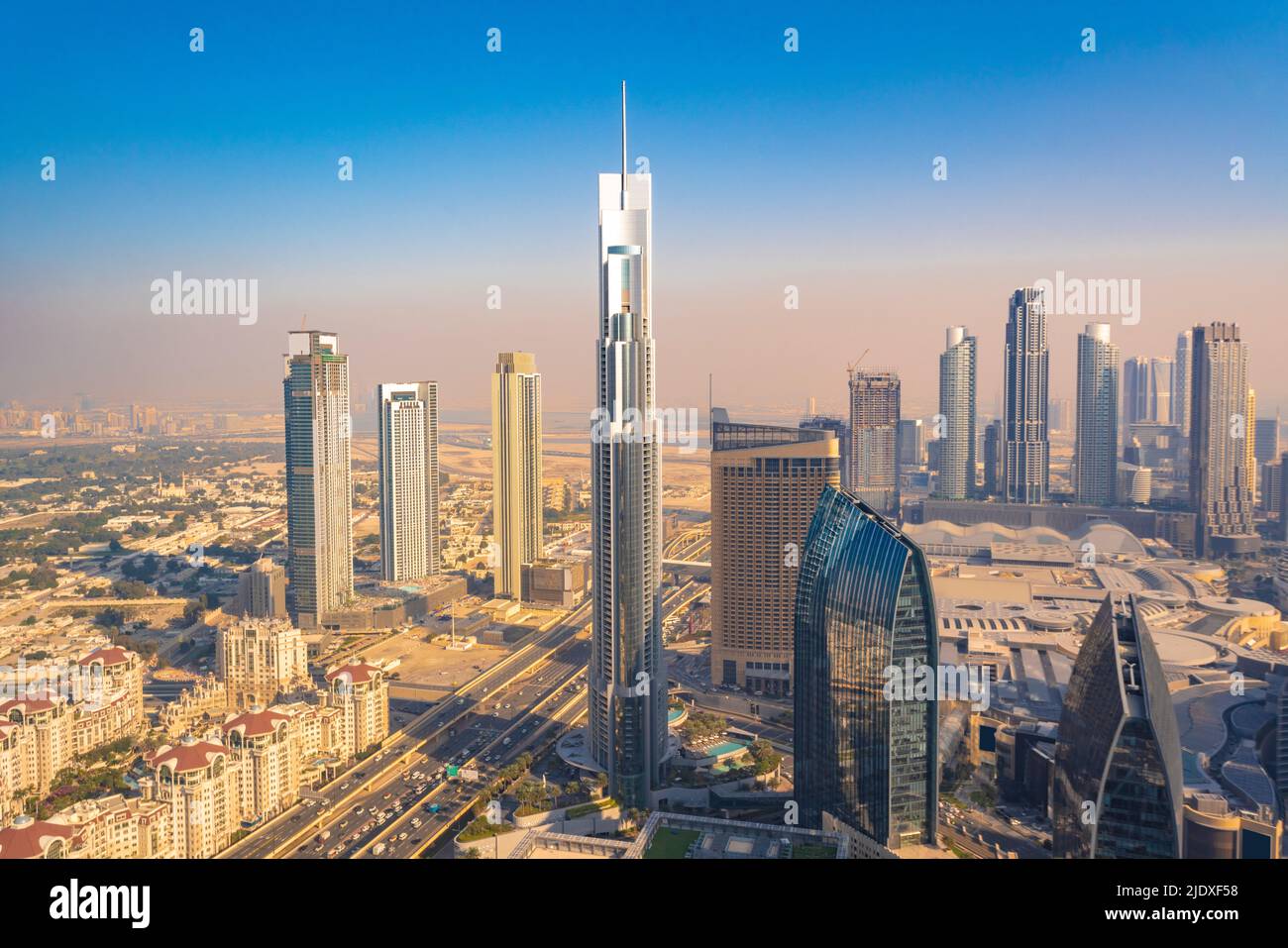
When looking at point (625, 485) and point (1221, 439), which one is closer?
point (625, 485)

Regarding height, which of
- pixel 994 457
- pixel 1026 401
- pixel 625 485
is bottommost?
pixel 994 457

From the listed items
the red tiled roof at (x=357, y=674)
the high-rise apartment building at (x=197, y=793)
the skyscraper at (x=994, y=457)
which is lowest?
the high-rise apartment building at (x=197, y=793)

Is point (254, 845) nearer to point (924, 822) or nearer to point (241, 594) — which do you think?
point (924, 822)

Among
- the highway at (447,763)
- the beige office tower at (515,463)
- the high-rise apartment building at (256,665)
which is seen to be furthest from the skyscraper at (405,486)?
the high-rise apartment building at (256,665)

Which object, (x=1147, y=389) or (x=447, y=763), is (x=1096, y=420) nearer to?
(x=1147, y=389)

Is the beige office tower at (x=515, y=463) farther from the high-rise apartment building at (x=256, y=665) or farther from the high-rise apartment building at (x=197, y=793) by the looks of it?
the high-rise apartment building at (x=197, y=793)

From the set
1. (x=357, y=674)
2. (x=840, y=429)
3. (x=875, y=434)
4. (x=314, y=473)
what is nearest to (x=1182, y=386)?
(x=875, y=434)

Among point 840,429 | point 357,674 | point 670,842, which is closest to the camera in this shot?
point 670,842

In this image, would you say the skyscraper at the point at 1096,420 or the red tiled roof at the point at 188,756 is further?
the skyscraper at the point at 1096,420
